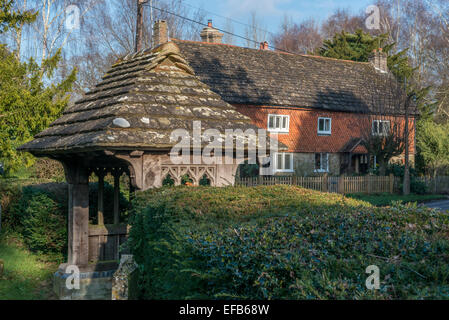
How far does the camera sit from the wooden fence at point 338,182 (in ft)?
81.6

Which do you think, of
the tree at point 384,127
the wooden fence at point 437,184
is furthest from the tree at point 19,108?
the wooden fence at point 437,184

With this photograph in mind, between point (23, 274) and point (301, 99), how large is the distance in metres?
22.4

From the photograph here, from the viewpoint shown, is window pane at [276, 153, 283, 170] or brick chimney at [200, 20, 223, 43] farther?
brick chimney at [200, 20, 223, 43]

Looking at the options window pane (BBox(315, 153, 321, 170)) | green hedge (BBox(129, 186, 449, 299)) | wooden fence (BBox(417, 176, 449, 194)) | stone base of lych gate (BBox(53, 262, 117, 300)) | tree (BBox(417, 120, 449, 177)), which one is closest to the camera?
green hedge (BBox(129, 186, 449, 299))

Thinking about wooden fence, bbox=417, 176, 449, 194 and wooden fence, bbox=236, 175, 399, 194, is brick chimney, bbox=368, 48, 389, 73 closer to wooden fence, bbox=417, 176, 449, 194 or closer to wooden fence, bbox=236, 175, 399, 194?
wooden fence, bbox=417, 176, 449, 194

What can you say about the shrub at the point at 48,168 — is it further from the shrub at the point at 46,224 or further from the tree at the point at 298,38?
the tree at the point at 298,38

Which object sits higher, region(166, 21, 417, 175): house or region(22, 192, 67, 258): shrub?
region(166, 21, 417, 175): house

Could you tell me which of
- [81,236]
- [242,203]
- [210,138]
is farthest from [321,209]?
[81,236]

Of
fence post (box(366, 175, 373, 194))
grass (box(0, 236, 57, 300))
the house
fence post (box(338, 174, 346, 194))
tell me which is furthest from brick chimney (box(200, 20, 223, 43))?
grass (box(0, 236, 57, 300))

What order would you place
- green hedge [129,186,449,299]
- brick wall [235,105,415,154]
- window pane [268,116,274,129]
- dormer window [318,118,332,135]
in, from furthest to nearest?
dormer window [318,118,332,135]
window pane [268,116,274,129]
brick wall [235,105,415,154]
green hedge [129,186,449,299]

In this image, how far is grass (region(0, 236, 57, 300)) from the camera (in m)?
9.87

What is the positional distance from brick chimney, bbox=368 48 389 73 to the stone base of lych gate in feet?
106

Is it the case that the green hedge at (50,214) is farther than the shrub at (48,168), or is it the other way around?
the shrub at (48,168)

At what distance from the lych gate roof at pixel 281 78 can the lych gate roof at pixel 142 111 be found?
17250 mm
